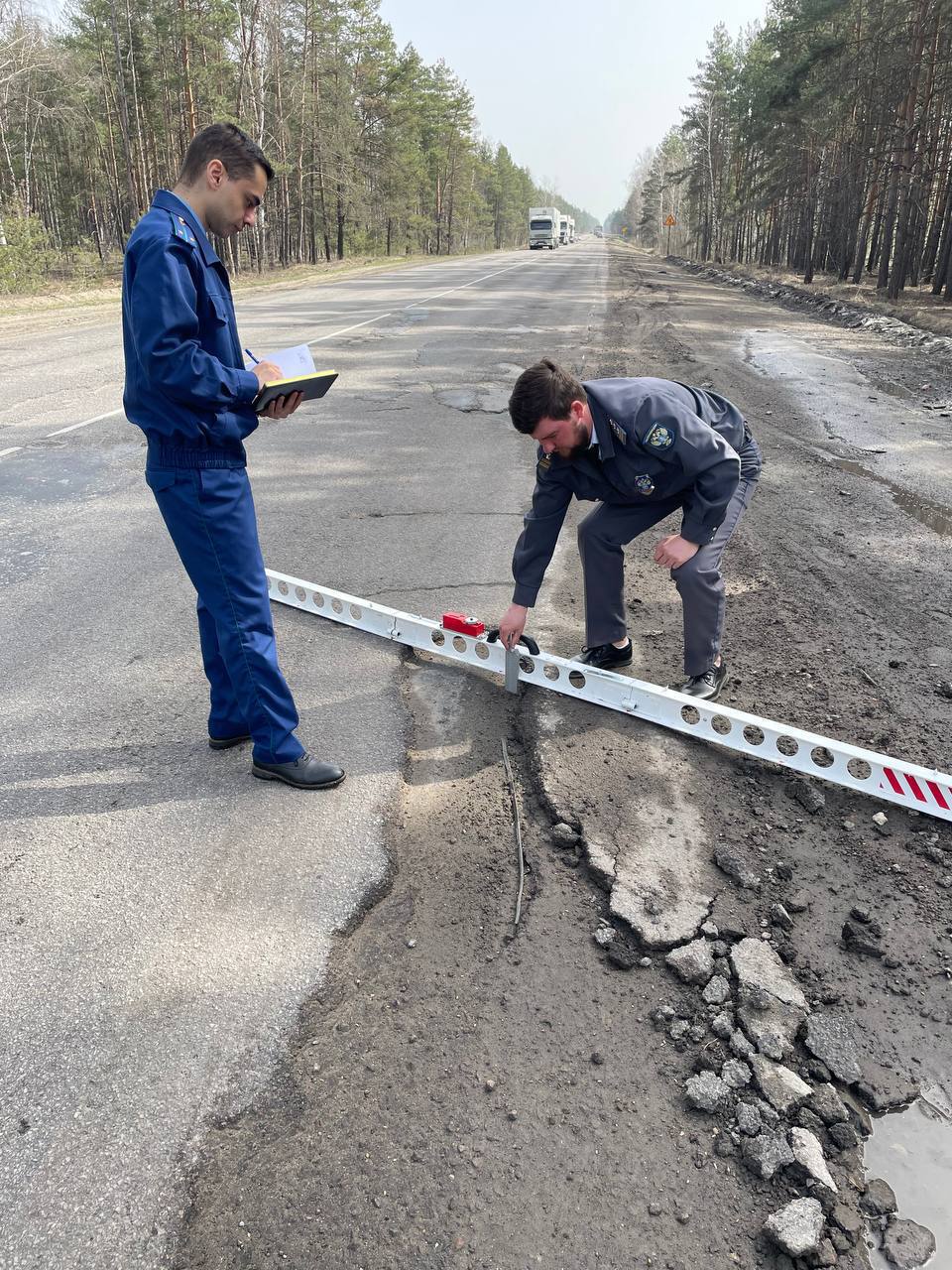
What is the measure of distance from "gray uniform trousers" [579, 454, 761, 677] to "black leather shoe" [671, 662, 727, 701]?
0.11ft

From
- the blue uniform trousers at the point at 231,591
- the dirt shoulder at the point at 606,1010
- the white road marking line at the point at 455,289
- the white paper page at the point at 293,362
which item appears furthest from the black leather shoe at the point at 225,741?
the white road marking line at the point at 455,289

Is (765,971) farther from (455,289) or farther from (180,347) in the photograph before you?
(455,289)

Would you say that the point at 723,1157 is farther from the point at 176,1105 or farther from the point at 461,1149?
the point at 176,1105

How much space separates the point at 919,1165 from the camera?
6.39ft

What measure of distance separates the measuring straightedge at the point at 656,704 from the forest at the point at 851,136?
21002 millimetres

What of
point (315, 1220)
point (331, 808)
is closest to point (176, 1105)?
point (315, 1220)

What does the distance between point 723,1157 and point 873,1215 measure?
1.06 ft

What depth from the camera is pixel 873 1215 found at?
183cm

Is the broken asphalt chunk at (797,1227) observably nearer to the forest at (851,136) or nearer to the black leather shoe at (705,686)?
the black leather shoe at (705,686)

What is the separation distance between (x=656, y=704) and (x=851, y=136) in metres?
36.8

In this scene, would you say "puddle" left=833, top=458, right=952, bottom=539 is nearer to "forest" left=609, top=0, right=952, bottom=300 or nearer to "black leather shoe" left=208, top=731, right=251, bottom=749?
"black leather shoe" left=208, top=731, right=251, bottom=749

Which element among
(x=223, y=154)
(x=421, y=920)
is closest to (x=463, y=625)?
(x=421, y=920)

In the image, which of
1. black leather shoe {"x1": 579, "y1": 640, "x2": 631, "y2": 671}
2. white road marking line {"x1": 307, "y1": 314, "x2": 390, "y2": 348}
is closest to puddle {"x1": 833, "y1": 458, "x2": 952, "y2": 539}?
black leather shoe {"x1": 579, "y1": 640, "x2": 631, "y2": 671}

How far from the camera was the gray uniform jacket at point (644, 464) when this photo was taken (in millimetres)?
3297
